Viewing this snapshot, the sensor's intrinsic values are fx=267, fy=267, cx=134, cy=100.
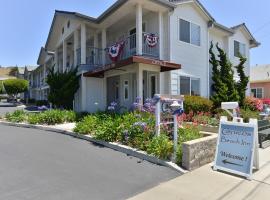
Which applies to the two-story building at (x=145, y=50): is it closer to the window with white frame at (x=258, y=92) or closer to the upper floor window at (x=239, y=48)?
the upper floor window at (x=239, y=48)

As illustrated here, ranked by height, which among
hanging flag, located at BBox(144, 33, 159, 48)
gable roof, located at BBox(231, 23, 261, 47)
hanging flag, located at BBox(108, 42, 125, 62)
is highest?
gable roof, located at BBox(231, 23, 261, 47)

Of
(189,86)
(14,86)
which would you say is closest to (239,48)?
(189,86)

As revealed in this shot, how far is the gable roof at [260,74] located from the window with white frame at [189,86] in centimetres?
1852

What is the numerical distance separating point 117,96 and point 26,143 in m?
10.3

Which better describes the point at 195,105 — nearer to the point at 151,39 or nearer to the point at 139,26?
the point at 151,39

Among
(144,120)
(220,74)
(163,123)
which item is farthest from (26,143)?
(220,74)

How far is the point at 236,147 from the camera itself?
20.3 ft

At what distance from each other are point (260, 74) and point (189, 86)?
22389mm

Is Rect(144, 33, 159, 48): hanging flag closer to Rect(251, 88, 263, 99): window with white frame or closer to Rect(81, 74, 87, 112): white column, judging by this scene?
Rect(81, 74, 87, 112): white column

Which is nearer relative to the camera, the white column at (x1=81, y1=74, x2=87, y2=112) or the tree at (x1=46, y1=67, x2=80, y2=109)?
the white column at (x1=81, y1=74, x2=87, y2=112)

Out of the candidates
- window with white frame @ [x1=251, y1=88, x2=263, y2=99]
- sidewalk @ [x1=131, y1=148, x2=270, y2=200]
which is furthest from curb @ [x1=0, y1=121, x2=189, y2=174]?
window with white frame @ [x1=251, y1=88, x2=263, y2=99]

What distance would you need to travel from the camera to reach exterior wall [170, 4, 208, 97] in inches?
586

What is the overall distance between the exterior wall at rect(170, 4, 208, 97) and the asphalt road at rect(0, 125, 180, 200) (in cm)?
814

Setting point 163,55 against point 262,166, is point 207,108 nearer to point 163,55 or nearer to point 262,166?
point 163,55
